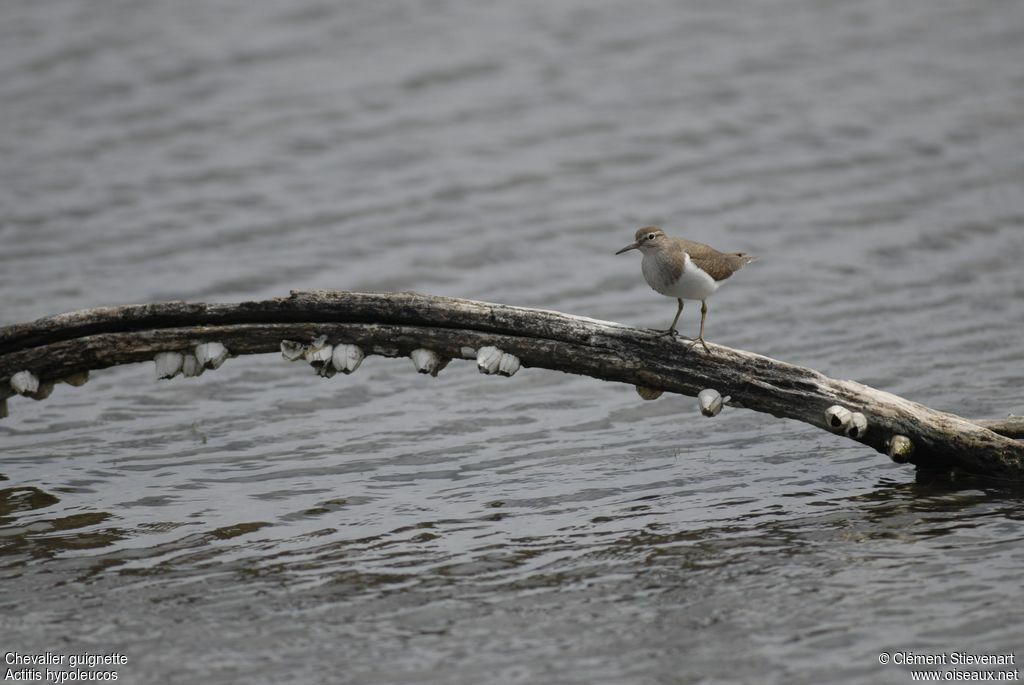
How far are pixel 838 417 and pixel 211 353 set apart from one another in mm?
Result: 3405

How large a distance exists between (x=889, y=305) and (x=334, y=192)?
6.28 m

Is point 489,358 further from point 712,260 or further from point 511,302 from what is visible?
point 511,302

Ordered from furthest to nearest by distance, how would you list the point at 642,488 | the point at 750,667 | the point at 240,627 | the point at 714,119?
1. the point at 714,119
2. the point at 642,488
3. the point at 240,627
4. the point at 750,667

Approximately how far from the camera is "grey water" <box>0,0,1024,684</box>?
20.1 ft

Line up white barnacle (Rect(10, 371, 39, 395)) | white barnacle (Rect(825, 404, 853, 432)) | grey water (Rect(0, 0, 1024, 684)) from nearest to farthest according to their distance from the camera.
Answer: grey water (Rect(0, 0, 1024, 684)), white barnacle (Rect(825, 404, 853, 432)), white barnacle (Rect(10, 371, 39, 395))

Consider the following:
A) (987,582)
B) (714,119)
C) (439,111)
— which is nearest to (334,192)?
(439,111)

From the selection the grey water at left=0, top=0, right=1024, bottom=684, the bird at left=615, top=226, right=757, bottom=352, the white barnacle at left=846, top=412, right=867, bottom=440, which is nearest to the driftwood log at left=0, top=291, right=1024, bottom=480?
the white barnacle at left=846, top=412, right=867, bottom=440

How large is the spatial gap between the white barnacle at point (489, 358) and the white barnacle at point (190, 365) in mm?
1595

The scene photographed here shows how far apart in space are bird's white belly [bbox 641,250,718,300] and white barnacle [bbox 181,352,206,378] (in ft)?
8.34

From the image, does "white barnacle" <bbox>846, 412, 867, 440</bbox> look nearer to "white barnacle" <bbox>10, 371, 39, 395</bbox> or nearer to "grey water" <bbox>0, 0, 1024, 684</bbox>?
"grey water" <bbox>0, 0, 1024, 684</bbox>

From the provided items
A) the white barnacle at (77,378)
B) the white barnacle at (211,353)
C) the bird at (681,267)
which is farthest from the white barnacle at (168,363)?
the bird at (681,267)

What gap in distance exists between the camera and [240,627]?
6.09m

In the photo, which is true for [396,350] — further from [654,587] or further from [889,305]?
[889,305]

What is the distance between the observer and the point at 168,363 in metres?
7.40
